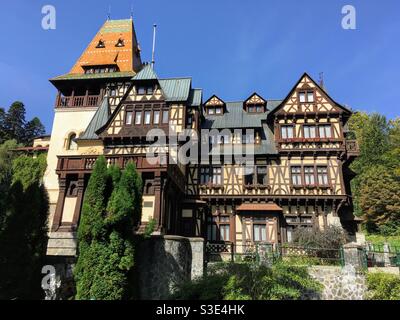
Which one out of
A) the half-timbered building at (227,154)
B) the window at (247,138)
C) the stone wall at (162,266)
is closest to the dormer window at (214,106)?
the half-timbered building at (227,154)

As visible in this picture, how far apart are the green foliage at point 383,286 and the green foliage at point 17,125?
56379 mm

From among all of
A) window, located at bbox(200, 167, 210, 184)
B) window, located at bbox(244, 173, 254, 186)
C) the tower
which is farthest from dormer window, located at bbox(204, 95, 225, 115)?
the tower

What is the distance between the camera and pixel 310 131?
24.0 meters

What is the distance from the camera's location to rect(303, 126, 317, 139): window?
78.2 feet

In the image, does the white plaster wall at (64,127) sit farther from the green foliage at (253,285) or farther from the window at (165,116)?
the green foliage at (253,285)

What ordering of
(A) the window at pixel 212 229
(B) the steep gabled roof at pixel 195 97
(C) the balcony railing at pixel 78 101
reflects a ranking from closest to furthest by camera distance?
(A) the window at pixel 212 229, (B) the steep gabled roof at pixel 195 97, (C) the balcony railing at pixel 78 101

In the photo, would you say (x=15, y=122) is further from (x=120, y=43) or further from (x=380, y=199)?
(x=380, y=199)

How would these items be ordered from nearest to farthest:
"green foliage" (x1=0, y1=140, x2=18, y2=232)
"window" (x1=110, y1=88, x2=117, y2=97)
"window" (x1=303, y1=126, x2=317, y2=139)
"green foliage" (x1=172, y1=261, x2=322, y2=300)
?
"green foliage" (x1=172, y1=261, x2=322, y2=300) < "window" (x1=303, y1=126, x2=317, y2=139) < "window" (x1=110, y1=88, x2=117, y2=97) < "green foliage" (x1=0, y1=140, x2=18, y2=232)

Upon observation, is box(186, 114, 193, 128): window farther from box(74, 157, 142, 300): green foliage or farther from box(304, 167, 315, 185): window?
box(74, 157, 142, 300): green foliage

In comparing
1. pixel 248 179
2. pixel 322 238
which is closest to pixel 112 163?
pixel 248 179

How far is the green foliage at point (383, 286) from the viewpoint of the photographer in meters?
11.7

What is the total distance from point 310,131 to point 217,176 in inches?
311

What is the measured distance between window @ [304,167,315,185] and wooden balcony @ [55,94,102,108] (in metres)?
18.4
